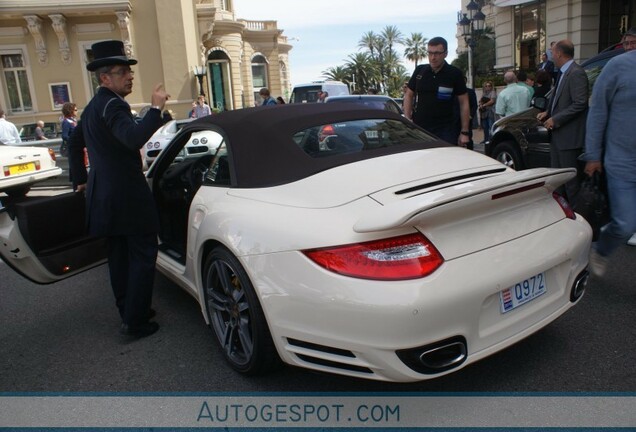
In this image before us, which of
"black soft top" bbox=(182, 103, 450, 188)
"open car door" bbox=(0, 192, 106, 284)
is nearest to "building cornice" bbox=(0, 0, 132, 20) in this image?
"open car door" bbox=(0, 192, 106, 284)

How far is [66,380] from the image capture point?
2992 millimetres

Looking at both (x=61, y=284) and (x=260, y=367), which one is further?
(x=61, y=284)

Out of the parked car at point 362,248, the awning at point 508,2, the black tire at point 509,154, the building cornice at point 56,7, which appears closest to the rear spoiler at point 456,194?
the parked car at point 362,248

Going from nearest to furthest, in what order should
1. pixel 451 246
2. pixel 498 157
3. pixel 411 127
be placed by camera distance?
pixel 451 246, pixel 411 127, pixel 498 157

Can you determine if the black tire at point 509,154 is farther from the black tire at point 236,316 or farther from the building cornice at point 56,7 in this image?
the building cornice at point 56,7

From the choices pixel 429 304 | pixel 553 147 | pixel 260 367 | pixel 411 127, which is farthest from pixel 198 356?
pixel 553 147

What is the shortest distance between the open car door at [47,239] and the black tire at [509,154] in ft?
15.2

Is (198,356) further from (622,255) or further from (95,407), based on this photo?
(622,255)

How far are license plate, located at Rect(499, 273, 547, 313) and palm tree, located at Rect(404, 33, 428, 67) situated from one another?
8576 cm

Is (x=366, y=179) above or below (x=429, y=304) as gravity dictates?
above

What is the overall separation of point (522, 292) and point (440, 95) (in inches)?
144

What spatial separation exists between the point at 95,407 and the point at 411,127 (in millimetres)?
2541

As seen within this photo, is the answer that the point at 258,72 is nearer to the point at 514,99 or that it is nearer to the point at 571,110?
the point at 514,99

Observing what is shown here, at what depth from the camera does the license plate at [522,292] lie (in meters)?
2.31
